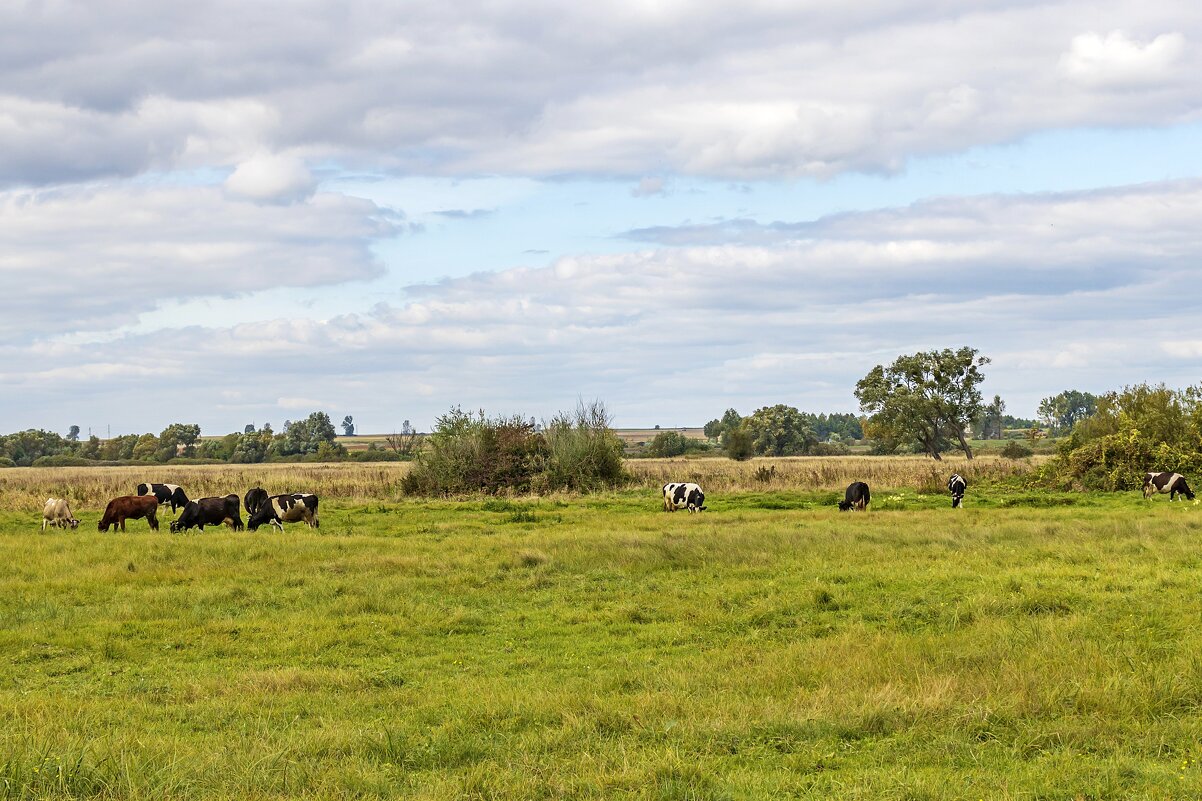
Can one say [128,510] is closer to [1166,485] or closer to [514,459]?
[514,459]

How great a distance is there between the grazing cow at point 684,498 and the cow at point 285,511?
11.4m

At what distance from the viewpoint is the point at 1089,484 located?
41250mm

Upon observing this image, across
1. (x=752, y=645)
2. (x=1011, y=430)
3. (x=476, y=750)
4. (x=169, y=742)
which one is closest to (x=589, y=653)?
(x=752, y=645)

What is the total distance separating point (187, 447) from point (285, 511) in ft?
370

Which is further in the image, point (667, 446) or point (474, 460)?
point (667, 446)

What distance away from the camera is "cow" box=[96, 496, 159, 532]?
95.8ft

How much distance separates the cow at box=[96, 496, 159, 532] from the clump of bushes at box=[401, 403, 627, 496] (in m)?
15.9

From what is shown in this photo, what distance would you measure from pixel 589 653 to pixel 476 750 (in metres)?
4.53

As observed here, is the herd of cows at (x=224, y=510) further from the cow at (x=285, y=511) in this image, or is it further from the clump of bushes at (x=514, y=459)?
the clump of bushes at (x=514, y=459)

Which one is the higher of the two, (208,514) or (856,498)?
(208,514)

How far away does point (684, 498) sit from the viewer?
3416 centimetres

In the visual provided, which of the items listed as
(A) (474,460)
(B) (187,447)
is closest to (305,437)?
(B) (187,447)

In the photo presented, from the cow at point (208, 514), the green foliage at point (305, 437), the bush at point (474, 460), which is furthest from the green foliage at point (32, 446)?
the cow at point (208, 514)

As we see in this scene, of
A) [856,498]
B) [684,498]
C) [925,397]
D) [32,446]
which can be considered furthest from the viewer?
[32,446]
